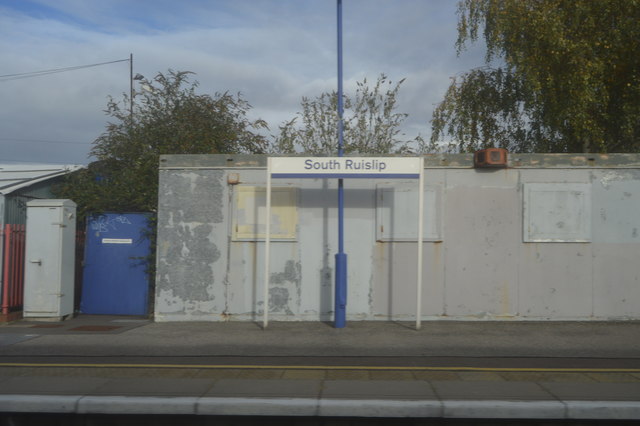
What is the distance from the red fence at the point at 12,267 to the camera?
39.7ft

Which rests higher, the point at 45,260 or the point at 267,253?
the point at 267,253

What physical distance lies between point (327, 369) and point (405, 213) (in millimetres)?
4444

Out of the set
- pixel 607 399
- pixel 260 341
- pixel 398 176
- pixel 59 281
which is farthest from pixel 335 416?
pixel 59 281

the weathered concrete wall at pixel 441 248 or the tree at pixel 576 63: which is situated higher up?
the tree at pixel 576 63

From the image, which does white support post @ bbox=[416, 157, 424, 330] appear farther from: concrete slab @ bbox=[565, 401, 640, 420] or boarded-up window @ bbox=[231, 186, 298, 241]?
concrete slab @ bbox=[565, 401, 640, 420]

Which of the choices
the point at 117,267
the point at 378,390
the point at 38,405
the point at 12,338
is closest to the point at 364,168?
the point at 378,390

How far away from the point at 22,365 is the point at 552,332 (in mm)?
8271

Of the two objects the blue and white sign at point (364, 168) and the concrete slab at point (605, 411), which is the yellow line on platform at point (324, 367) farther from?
the blue and white sign at point (364, 168)

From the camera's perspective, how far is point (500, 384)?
705cm

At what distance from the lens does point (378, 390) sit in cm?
671

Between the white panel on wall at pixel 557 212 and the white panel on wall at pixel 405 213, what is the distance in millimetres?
1674

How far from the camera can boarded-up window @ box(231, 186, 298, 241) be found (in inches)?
459

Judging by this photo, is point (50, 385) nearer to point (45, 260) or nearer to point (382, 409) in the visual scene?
point (382, 409)

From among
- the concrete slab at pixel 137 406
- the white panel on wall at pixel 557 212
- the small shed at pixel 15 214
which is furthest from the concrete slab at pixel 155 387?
the white panel on wall at pixel 557 212
